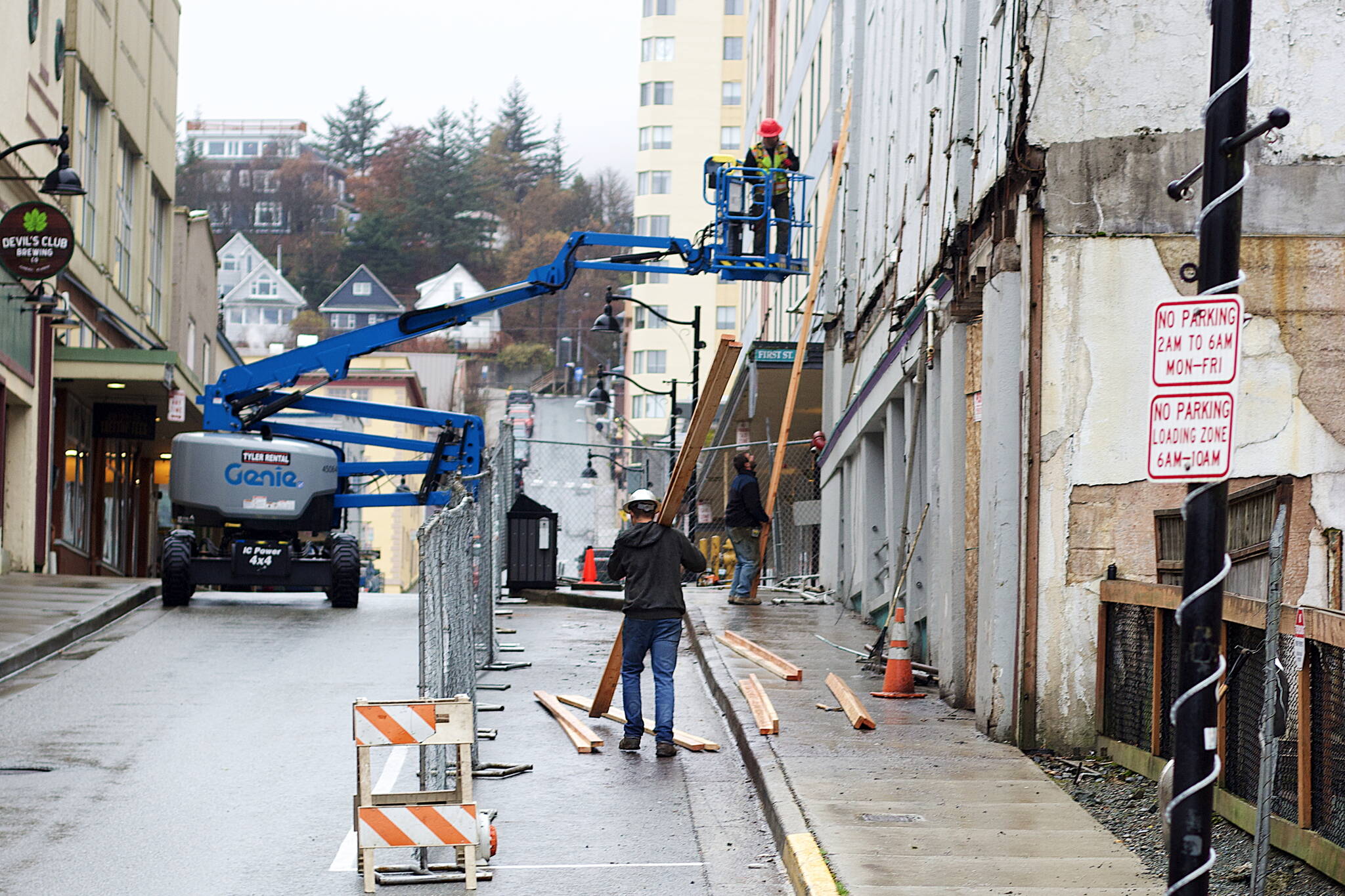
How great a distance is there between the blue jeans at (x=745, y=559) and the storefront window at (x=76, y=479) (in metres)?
14.2

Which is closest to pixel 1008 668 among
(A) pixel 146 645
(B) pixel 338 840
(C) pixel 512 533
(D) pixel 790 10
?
(B) pixel 338 840

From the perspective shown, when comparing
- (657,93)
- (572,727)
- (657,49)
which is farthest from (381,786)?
(657,49)

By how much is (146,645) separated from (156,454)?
24.4 m

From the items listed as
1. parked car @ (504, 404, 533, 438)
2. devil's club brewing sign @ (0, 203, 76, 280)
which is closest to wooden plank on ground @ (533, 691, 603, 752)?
devil's club brewing sign @ (0, 203, 76, 280)

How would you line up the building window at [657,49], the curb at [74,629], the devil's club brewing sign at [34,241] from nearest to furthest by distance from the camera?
the curb at [74,629]
the devil's club brewing sign at [34,241]
the building window at [657,49]

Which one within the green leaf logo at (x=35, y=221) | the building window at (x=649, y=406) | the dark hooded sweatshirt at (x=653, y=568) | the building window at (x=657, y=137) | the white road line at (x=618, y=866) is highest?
the building window at (x=657, y=137)

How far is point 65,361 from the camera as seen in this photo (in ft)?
92.7

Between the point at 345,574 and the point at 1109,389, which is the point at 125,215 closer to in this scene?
the point at 345,574

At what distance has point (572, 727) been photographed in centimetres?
1282

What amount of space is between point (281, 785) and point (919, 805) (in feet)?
13.6

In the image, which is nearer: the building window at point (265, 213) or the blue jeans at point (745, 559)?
the blue jeans at point (745, 559)

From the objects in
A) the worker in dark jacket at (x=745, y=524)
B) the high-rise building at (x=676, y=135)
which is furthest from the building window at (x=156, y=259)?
the high-rise building at (x=676, y=135)

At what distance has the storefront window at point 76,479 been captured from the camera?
1195 inches

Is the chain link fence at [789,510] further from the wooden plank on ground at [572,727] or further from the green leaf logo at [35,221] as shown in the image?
the wooden plank on ground at [572,727]
